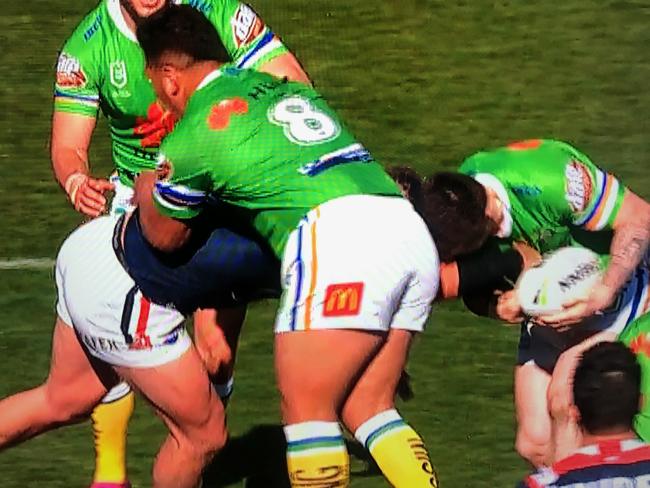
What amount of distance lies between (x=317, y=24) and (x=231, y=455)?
495cm

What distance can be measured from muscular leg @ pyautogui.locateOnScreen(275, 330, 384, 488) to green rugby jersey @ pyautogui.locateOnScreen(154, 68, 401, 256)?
1.07 feet

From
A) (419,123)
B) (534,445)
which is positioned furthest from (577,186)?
(419,123)

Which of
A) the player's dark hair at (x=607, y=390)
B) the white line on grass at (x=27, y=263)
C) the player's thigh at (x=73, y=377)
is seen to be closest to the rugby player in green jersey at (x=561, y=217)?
the player's dark hair at (x=607, y=390)

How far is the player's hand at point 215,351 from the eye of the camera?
6.12 meters

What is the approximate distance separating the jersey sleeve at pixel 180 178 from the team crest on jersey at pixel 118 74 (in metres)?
1.40

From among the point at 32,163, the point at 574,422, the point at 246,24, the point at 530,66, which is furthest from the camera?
the point at 530,66

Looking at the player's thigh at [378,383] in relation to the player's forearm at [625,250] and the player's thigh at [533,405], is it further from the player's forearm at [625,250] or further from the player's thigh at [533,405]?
the player's thigh at [533,405]

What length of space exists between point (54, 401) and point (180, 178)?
47.5 inches

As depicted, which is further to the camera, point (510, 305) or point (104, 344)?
point (510, 305)

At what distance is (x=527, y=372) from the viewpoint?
20.7ft

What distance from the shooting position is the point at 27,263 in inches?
333

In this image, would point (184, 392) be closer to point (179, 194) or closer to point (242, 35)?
point (179, 194)

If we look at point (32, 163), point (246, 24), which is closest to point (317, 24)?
point (32, 163)

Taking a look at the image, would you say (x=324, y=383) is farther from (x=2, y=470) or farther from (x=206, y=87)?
(x=2, y=470)
